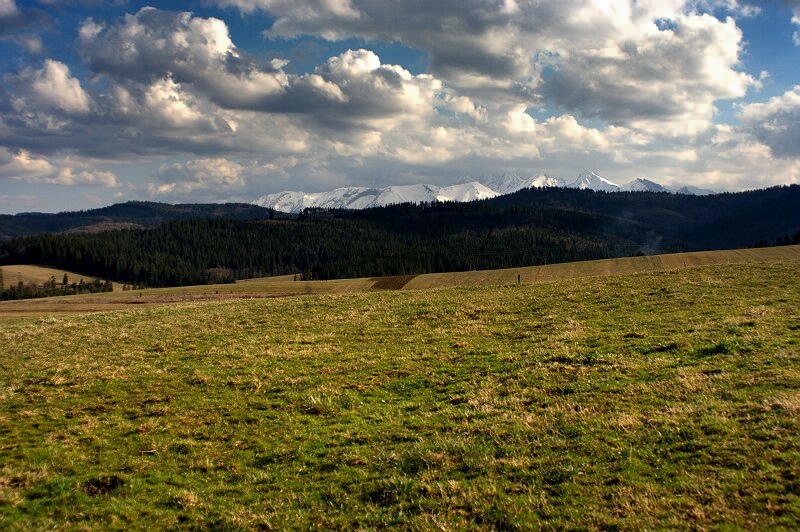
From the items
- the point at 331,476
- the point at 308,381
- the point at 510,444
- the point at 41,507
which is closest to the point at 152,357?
the point at 308,381

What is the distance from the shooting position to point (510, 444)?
11.7 meters

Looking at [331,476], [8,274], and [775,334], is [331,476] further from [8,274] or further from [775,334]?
[8,274]

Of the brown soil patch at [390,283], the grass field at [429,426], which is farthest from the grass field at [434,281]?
the grass field at [429,426]

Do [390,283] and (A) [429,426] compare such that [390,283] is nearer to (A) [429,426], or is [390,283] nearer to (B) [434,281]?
(B) [434,281]

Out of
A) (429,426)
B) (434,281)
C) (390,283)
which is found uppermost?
(429,426)

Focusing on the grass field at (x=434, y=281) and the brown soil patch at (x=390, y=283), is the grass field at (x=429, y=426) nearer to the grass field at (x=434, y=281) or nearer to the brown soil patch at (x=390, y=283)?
the grass field at (x=434, y=281)

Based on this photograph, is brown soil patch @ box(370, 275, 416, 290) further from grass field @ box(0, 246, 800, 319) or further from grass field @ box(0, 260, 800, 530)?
grass field @ box(0, 260, 800, 530)

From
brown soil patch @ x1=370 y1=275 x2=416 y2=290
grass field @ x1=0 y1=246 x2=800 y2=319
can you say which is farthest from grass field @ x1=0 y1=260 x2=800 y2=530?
brown soil patch @ x1=370 y1=275 x2=416 y2=290

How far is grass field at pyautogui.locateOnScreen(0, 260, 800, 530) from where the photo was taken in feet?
29.7

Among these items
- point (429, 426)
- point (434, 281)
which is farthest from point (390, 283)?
point (429, 426)

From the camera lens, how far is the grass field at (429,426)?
905cm

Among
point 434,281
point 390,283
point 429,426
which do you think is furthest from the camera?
point 390,283

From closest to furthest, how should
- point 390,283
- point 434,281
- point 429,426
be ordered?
point 429,426 → point 434,281 → point 390,283

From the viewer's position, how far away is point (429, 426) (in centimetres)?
1353
